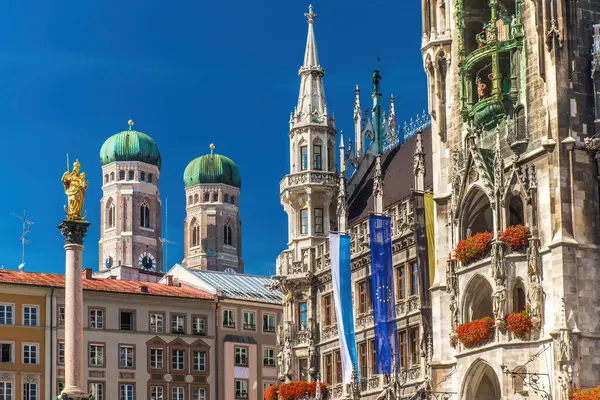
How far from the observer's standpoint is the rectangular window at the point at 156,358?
9850cm

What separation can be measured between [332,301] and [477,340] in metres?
19.7

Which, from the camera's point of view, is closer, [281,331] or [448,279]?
[448,279]

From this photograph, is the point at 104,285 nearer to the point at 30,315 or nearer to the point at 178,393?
the point at 30,315

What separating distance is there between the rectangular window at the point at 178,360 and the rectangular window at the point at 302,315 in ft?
78.4

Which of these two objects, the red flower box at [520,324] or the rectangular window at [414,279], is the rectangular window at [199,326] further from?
the red flower box at [520,324]

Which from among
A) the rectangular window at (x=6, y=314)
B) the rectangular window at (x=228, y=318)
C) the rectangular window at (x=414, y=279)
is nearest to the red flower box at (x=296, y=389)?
the rectangular window at (x=414, y=279)

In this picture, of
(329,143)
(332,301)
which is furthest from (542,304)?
(329,143)

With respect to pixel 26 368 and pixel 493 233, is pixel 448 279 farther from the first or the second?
pixel 26 368

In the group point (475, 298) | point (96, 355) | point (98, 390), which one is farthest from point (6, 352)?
point (475, 298)

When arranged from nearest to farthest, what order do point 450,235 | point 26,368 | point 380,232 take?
point 450,235
point 380,232
point 26,368

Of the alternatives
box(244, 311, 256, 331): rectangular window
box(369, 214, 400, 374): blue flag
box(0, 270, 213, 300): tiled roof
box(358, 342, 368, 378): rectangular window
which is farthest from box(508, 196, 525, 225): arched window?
box(244, 311, 256, 331): rectangular window

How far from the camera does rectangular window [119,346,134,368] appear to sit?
97125 mm

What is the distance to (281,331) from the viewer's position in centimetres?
7919

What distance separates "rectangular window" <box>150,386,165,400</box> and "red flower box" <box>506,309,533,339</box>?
49006mm
